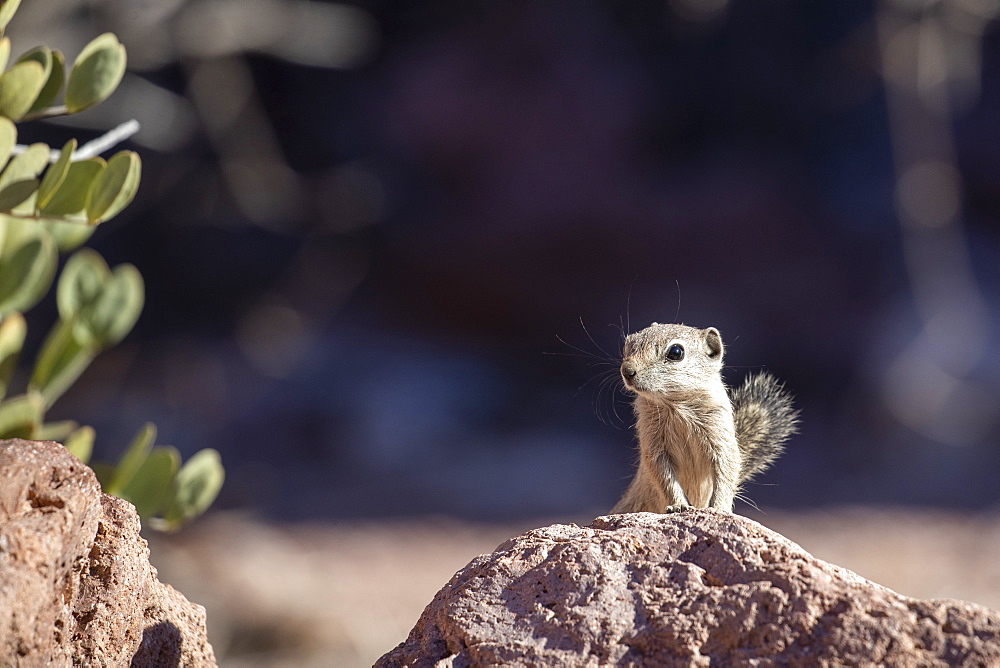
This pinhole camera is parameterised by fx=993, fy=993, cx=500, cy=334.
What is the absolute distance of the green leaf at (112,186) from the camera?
8.15ft

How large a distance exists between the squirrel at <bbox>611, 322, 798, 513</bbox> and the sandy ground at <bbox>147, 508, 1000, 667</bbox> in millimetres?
2816

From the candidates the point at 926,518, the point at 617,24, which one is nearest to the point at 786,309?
the point at 926,518

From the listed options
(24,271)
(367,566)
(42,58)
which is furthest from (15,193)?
(367,566)

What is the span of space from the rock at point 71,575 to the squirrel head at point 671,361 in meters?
1.37

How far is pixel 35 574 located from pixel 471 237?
9648 mm

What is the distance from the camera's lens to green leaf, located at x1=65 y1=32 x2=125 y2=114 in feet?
8.71

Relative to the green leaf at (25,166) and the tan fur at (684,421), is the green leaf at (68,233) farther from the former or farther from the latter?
the tan fur at (684,421)

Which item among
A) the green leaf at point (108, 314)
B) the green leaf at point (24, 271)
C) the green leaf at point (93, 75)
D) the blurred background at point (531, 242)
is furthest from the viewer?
the blurred background at point (531, 242)

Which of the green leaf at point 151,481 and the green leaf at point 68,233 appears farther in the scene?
the green leaf at point 68,233

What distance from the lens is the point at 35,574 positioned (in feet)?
5.97

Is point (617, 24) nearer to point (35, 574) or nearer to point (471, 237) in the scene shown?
point (471, 237)

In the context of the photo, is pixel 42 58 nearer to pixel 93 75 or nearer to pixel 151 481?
pixel 93 75

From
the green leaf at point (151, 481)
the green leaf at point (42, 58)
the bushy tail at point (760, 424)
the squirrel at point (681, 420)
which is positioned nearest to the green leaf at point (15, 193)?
the green leaf at point (42, 58)

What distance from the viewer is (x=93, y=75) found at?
8.77 ft
